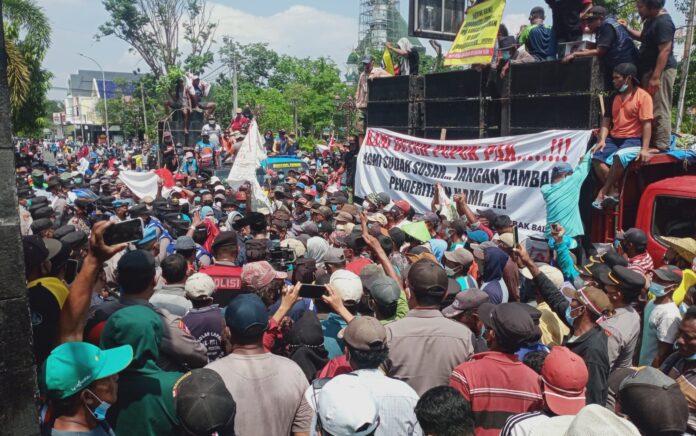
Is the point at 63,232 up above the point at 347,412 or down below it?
above

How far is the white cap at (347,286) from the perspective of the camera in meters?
3.75

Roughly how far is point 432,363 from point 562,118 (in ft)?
16.6

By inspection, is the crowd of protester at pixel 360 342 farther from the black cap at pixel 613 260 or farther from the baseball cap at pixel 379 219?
the baseball cap at pixel 379 219

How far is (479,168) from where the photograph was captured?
836cm

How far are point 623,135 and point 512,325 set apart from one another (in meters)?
4.58

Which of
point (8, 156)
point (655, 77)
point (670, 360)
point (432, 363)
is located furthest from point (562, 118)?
point (8, 156)

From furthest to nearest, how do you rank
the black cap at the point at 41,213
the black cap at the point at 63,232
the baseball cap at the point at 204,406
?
the black cap at the point at 41,213
the black cap at the point at 63,232
the baseball cap at the point at 204,406

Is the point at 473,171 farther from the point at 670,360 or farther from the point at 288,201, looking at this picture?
the point at 670,360

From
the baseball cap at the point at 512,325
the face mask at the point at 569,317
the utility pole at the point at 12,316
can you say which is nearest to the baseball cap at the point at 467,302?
the face mask at the point at 569,317

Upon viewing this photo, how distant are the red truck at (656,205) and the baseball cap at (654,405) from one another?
13.8ft

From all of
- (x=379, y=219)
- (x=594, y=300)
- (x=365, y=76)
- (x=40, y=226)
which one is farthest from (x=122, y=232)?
(x=365, y=76)

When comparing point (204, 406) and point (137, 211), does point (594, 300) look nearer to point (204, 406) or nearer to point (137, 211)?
point (204, 406)

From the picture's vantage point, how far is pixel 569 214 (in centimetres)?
668

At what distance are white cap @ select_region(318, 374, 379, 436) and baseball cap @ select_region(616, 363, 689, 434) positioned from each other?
1.02 metres
